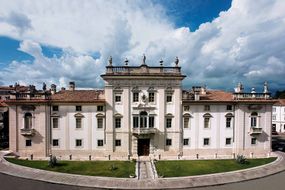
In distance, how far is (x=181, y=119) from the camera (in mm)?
33312

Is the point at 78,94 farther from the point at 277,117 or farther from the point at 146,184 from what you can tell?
the point at 277,117

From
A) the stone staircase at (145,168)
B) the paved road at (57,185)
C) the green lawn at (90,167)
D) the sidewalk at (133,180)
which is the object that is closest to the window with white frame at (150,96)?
the stone staircase at (145,168)

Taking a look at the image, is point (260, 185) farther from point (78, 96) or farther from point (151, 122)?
point (78, 96)

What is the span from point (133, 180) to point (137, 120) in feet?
34.8

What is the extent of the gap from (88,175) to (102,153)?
24.7 ft

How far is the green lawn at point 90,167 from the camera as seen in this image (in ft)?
85.7

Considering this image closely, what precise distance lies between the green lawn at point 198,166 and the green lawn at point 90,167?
14.8 feet

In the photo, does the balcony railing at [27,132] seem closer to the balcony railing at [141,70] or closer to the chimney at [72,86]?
the chimney at [72,86]

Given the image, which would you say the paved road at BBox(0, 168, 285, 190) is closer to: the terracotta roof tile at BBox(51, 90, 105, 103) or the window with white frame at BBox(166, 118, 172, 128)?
the window with white frame at BBox(166, 118, 172, 128)

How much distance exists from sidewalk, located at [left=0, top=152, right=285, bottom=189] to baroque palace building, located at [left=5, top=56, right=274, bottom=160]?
20.4ft

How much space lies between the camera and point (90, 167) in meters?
28.1

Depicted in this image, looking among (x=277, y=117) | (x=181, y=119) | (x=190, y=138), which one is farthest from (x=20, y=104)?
(x=277, y=117)

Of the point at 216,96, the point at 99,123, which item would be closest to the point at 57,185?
the point at 99,123

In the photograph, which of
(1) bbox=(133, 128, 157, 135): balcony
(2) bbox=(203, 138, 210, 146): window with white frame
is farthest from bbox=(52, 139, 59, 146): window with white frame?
(2) bbox=(203, 138, 210, 146): window with white frame
